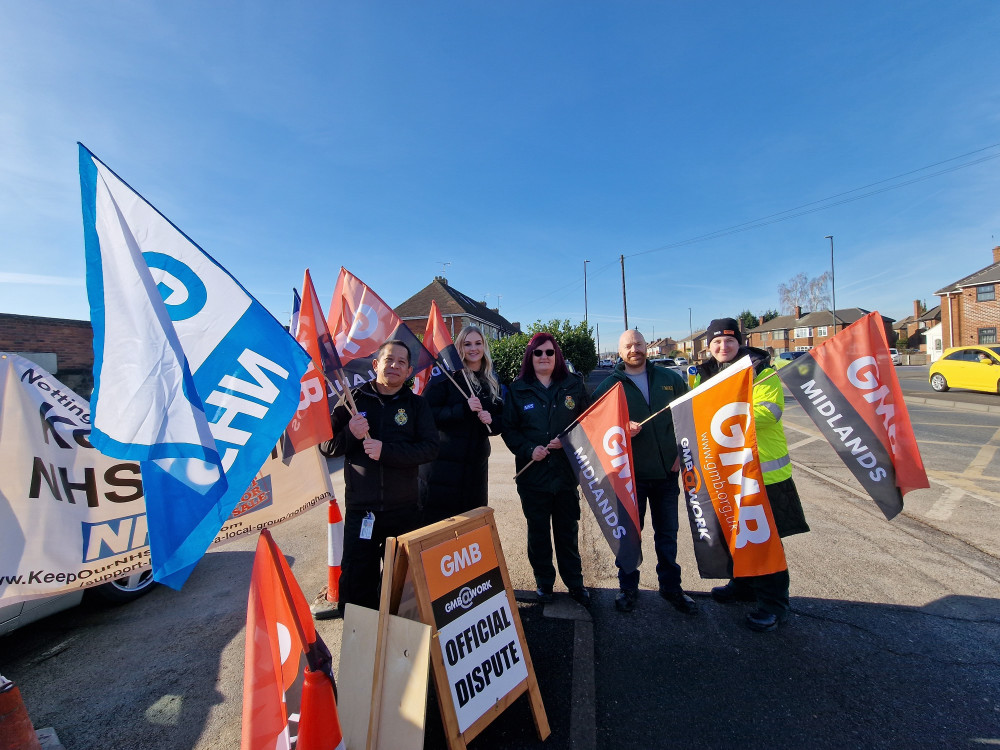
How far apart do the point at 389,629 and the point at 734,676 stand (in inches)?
83.7

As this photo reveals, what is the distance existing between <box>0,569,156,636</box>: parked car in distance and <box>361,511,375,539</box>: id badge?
120 centimetres

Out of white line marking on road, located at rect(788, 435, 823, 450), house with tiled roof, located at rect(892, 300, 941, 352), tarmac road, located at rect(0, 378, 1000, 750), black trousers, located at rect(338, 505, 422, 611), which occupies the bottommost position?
tarmac road, located at rect(0, 378, 1000, 750)

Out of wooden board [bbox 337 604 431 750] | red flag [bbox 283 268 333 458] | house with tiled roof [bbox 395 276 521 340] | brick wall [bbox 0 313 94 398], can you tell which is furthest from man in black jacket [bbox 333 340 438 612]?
house with tiled roof [bbox 395 276 521 340]

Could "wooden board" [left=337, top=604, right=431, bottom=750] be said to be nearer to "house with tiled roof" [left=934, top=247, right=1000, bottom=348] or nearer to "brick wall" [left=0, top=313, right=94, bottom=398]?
"brick wall" [left=0, top=313, right=94, bottom=398]

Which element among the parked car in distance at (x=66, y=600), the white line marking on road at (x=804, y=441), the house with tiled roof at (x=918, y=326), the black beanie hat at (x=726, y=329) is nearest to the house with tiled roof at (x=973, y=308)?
the house with tiled roof at (x=918, y=326)

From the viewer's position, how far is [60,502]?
2291 millimetres

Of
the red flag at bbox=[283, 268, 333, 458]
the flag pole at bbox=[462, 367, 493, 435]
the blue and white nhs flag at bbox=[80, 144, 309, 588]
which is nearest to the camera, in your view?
the blue and white nhs flag at bbox=[80, 144, 309, 588]

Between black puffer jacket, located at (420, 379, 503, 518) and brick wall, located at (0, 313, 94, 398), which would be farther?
brick wall, located at (0, 313, 94, 398)

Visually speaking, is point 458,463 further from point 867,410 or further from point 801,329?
point 801,329

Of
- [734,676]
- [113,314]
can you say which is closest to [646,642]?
[734,676]

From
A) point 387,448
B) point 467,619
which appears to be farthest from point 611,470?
point 387,448

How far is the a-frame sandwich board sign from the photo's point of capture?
6.80 feet

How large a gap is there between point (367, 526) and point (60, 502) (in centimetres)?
153

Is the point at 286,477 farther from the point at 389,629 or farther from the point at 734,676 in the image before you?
the point at 734,676
